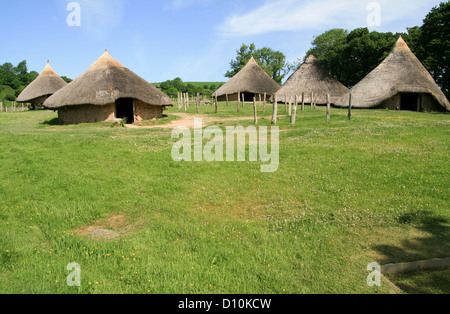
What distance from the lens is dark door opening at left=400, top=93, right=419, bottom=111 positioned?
31.5 meters

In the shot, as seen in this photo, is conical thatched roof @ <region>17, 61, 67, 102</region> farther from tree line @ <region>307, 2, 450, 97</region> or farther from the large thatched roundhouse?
tree line @ <region>307, 2, 450, 97</region>

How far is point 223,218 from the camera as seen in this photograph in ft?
25.0

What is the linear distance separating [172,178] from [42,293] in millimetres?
5525

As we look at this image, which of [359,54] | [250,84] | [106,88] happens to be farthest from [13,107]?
[359,54]

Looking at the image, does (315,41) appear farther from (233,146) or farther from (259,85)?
(233,146)

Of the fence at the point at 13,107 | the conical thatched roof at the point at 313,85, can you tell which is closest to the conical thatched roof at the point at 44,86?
the fence at the point at 13,107

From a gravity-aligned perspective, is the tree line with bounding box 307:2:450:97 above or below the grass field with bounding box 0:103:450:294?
above

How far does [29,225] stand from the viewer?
7109mm

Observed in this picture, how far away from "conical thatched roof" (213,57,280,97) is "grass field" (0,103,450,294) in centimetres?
2936

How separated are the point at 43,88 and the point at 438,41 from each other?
45.7 metres

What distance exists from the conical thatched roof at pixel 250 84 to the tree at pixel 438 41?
55.7 ft

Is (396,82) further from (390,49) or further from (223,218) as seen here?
(223,218)

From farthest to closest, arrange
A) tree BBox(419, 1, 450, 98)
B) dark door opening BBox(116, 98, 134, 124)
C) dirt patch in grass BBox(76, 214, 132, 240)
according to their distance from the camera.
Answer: tree BBox(419, 1, 450, 98) → dark door opening BBox(116, 98, 134, 124) → dirt patch in grass BBox(76, 214, 132, 240)

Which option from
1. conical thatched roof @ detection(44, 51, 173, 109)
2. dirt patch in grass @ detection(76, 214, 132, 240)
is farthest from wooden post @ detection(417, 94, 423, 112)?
dirt patch in grass @ detection(76, 214, 132, 240)
